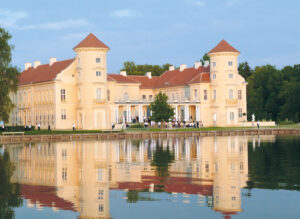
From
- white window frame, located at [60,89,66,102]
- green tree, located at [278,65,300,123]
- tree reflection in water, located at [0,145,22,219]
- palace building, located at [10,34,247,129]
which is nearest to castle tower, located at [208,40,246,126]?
palace building, located at [10,34,247,129]

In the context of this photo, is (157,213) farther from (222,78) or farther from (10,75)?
(222,78)

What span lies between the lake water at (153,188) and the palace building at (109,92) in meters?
49.3

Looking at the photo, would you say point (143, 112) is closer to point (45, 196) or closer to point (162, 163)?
point (162, 163)

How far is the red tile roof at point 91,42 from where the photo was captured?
82438 millimetres

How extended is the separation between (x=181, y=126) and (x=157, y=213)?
70.7 m

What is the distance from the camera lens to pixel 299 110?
4008 inches

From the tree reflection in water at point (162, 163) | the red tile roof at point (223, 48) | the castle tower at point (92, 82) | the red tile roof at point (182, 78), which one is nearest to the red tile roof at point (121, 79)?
the red tile roof at point (182, 78)

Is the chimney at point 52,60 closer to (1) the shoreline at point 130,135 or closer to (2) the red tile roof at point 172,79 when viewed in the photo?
(2) the red tile roof at point 172,79

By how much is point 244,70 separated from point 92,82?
55822 millimetres

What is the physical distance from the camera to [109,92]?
89500mm

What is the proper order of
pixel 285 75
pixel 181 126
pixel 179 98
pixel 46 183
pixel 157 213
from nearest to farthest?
1. pixel 157 213
2. pixel 46 183
3. pixel 181 126
4. pixel 179 98
5. pixel 285 75

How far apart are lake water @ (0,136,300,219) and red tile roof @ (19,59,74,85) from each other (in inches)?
2080

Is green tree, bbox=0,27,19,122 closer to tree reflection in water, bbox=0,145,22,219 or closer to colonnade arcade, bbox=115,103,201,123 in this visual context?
colonnade arcade, bbox=115,103,201,123

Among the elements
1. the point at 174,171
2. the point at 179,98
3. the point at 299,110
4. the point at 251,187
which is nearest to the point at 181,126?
the point at 179,98
